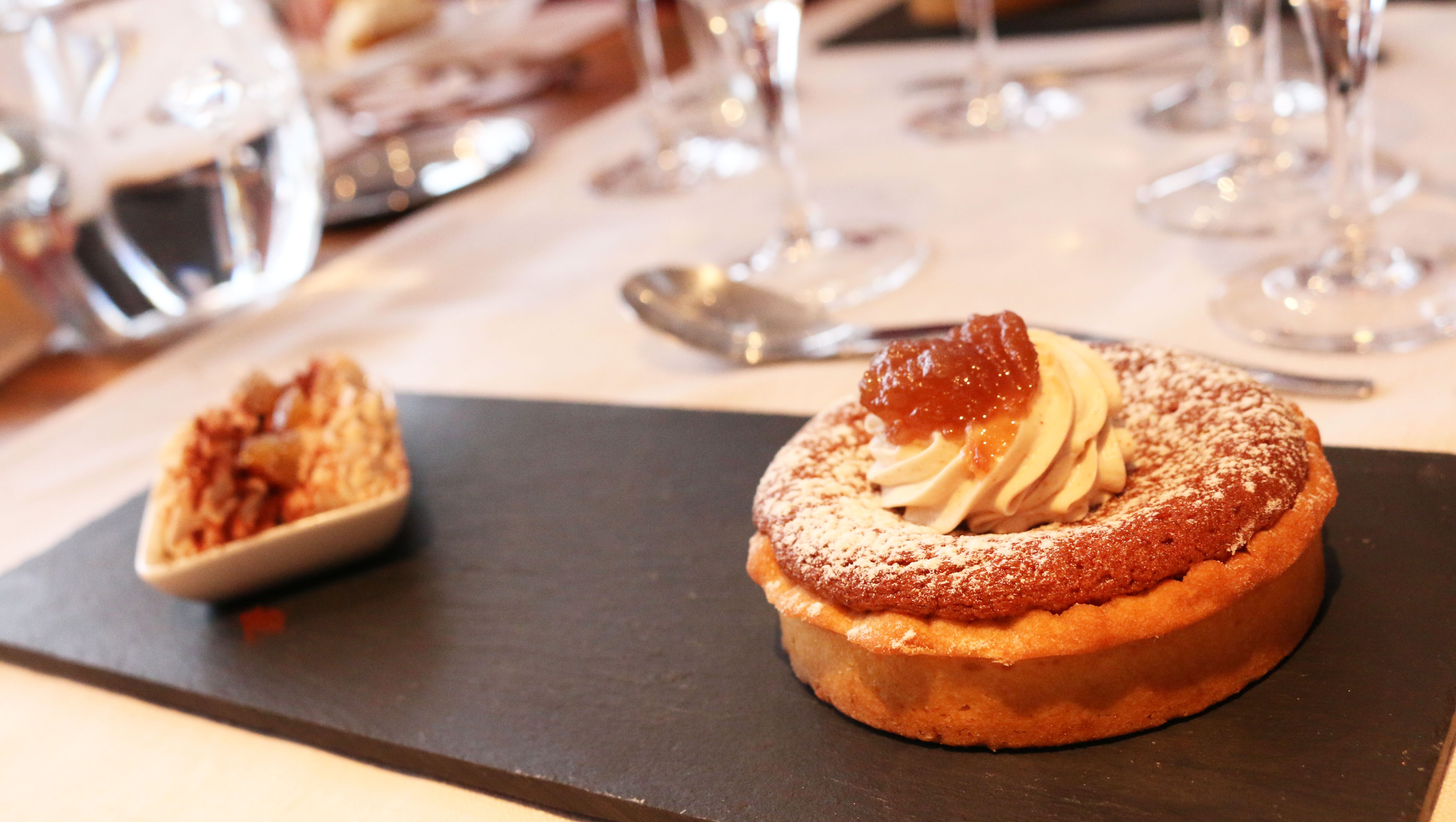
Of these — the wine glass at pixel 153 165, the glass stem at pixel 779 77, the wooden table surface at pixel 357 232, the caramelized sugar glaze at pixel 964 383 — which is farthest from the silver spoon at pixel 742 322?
the wooden table surface at pixel 357 232

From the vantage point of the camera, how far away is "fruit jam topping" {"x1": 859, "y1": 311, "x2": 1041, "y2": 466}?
1031 millimetres

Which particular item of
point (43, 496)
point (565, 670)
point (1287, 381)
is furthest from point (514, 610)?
point (43, 496)

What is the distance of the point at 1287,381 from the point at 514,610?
0.84 metres

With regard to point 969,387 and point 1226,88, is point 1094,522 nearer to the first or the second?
point 969,387

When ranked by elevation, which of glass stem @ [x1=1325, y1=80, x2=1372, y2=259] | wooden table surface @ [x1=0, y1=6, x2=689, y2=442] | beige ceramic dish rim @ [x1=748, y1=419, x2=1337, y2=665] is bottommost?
wooden table surface @ [x1=0, y1=6, x2=689, y2=442]

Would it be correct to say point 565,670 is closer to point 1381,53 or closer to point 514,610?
point 514,610

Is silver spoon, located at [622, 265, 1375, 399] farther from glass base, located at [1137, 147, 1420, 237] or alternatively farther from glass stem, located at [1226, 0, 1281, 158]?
glass stem, located at [1226, 0, 1281, 158]

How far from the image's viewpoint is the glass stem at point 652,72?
2656mm

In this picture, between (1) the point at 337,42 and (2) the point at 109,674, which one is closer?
(2) the point at 109,674

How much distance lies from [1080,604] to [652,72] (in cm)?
207

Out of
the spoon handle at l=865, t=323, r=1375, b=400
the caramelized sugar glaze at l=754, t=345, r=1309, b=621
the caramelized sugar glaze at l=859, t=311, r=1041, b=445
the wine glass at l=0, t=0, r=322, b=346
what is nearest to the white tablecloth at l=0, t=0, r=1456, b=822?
the spoon handle at l=865, t=323, r=1375, b=400

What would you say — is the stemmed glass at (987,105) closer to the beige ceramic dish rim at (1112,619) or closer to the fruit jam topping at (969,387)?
the fruit jam topping at (969,387)

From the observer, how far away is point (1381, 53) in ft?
7.32

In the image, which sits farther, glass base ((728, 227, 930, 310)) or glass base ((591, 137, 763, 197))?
glass base ((591, 137, 763, 197))
